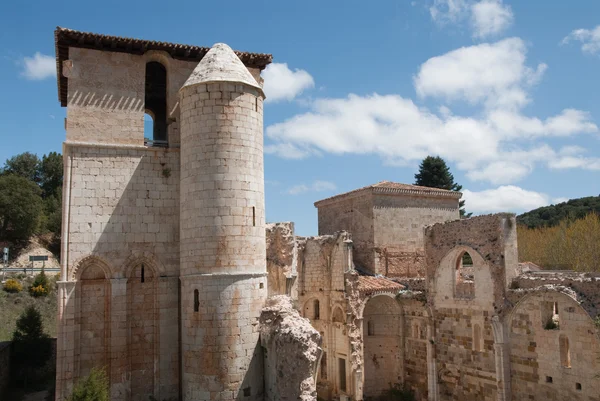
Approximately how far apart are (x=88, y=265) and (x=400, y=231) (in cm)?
1545

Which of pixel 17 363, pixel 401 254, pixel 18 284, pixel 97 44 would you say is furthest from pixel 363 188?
pixel 18 284

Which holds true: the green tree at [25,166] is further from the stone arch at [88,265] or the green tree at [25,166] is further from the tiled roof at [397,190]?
the stone arch at [88,265]

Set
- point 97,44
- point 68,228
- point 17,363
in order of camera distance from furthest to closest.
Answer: point 17,363 → point 97,44 → point 68,228

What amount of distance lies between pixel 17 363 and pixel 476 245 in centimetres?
1889

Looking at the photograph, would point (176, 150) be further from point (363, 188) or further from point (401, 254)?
point (401, 254)

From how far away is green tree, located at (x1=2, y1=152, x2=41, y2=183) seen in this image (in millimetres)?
48875

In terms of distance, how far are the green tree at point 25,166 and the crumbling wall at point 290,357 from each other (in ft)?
147

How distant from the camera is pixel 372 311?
885 inches

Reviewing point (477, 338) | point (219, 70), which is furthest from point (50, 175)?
point (477, 338)

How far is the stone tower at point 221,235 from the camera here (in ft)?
40.1

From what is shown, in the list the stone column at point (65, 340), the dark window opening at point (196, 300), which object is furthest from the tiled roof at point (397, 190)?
the stone column at point (65, 340)

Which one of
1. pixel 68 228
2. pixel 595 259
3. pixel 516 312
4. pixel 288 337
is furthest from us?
pixel 595 259

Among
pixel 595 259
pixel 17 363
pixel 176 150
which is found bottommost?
pixel 17 363

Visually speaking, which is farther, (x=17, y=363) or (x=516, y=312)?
(x=17, y=363)
